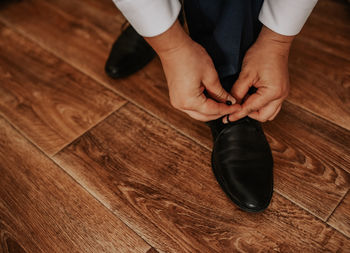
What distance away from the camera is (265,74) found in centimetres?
59

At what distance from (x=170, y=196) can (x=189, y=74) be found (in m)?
0.28

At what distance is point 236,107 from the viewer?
0.64m

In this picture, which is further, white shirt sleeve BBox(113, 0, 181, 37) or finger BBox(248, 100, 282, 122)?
finger BBox(248, 100, 282, 122)

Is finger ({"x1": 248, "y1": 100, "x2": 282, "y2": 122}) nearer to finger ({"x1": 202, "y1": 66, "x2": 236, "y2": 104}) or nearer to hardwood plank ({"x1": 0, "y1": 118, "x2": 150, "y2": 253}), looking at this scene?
finger ({"x1": 202, "y1": 66, "x2": 236, "y2": 104})

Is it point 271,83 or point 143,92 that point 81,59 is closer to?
point 143,92

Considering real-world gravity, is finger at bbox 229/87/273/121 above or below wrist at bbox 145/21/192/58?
below

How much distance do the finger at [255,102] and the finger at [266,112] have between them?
0.5 inches

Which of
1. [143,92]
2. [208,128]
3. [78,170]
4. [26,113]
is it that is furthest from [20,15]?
[208,128]

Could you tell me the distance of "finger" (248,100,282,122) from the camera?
0.63m

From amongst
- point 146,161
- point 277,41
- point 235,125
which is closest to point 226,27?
point 277,41

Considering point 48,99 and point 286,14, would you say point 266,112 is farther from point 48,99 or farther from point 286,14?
point 48,99

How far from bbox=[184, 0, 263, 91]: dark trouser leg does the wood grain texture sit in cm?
27

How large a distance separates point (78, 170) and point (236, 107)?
1.37 ft

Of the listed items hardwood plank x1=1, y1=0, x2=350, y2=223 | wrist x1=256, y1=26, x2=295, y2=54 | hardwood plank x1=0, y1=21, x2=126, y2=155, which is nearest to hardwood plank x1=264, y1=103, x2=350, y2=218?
hardwood plank x1=1, y1=0, x2=350, y2=223
